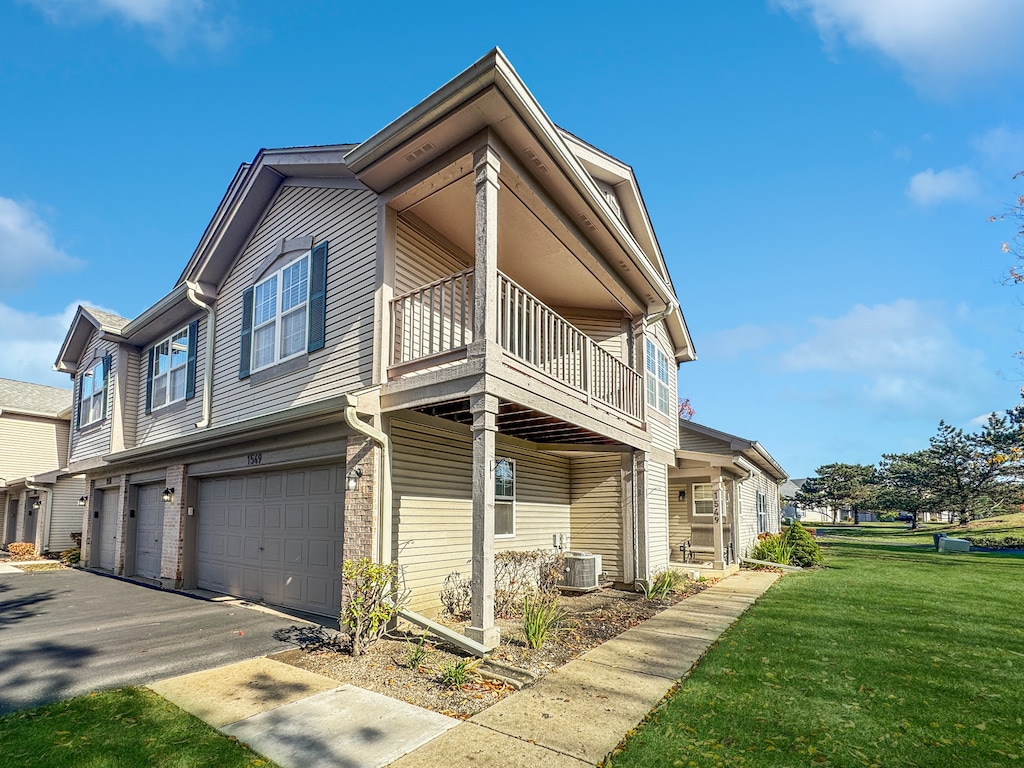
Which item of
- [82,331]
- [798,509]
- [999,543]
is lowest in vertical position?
[798,509]

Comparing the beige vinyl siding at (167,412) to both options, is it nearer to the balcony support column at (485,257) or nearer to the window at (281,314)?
the window at (281,314)

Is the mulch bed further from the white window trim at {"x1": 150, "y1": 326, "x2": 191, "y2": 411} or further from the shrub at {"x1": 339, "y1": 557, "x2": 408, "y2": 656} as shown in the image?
the white window trim at {"x1": 150, "y1": 326, "x2": 191, "y2": 411}

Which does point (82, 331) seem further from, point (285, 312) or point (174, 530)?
point (285, 312)

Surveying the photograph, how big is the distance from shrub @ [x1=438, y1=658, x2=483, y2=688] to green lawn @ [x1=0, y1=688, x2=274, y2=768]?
6.45 feet

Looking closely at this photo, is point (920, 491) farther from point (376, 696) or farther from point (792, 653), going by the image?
point (376, 696)

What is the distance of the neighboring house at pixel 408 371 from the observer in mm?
7297

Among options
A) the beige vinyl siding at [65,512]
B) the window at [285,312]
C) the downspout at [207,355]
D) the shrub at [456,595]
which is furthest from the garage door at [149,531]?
the shrub at [456,595]

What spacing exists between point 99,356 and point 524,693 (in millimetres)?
16904

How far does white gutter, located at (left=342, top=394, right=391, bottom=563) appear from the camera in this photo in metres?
7.31

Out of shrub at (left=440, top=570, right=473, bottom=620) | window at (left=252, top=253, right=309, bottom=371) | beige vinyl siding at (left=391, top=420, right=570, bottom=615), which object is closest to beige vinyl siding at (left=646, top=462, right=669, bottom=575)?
beige vinyl siding at (left=391, top=420, right=570, bottom=615)

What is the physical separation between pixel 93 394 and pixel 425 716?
17.0 metres

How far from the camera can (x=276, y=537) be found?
9.77 meters

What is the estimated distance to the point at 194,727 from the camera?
4723 mm

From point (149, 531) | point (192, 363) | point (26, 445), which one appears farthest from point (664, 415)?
point (26, 445)
